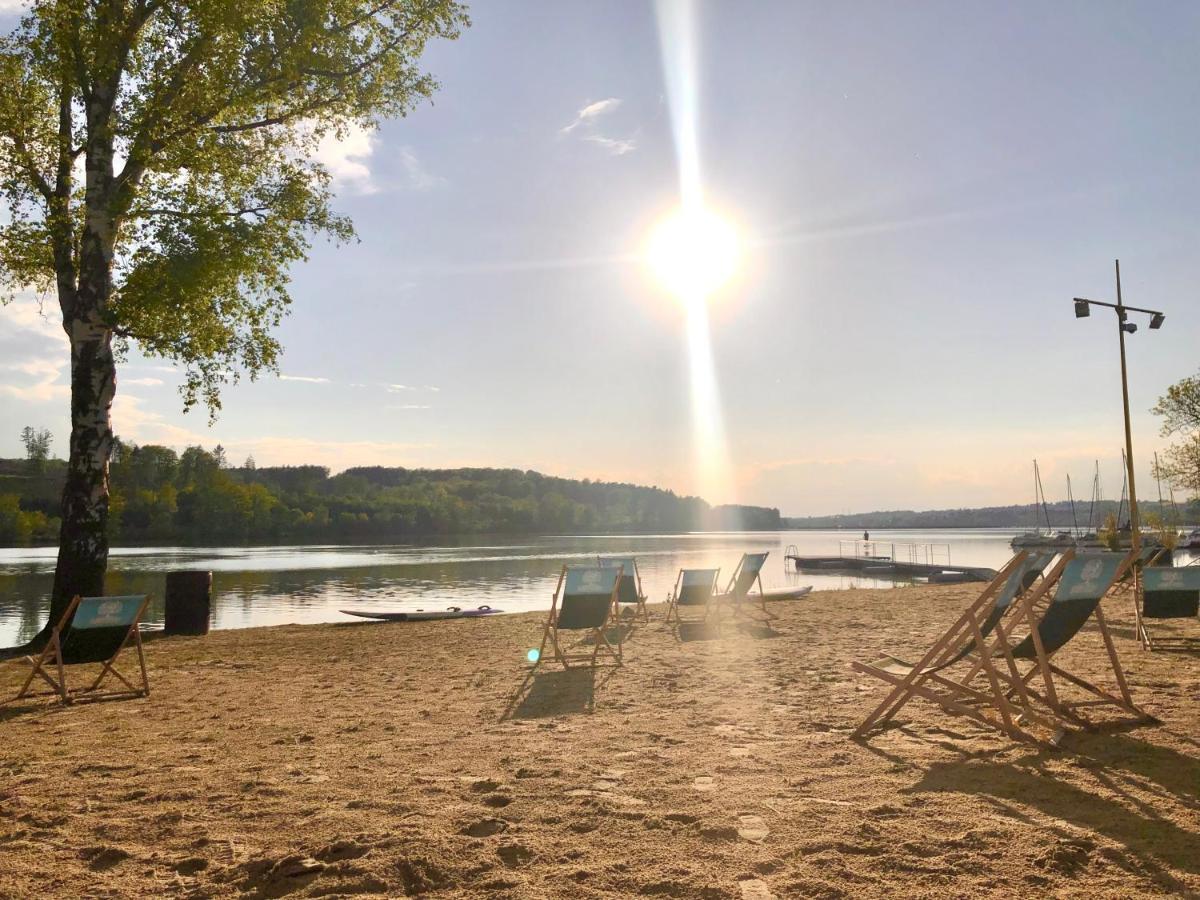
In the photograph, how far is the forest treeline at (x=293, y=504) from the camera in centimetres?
8250

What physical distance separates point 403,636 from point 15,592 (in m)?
20.6

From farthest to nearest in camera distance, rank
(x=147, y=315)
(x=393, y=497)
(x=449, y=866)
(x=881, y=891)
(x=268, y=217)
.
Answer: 1. (x=393, y=497)
2. (x=268, y=217)
3. (x=147, y=315)
4. (x=449, y=866)
5. (x=881, y=891)

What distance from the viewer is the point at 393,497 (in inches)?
4397

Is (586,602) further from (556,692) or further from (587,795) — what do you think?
(587,795)

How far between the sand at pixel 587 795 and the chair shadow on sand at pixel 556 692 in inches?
1.6

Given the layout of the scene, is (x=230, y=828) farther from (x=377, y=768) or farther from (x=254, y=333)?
(x=254, y=333)

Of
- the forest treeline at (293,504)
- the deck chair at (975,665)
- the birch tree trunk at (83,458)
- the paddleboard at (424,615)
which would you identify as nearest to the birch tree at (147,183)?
the birch tree trunk at (83,458)

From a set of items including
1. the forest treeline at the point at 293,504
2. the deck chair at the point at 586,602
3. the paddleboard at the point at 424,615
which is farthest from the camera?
the forest treeline at the point at 293,504

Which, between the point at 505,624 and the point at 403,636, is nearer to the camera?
the point at 403,636

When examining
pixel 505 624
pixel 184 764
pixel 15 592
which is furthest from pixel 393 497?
pixel 184 764

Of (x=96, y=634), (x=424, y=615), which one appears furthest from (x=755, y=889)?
(x=424, y=615)

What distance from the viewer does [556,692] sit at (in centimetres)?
600

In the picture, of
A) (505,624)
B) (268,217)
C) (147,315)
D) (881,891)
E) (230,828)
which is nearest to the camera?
(881,891)

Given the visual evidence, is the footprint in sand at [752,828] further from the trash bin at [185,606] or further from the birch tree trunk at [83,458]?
the trash bin at [185,606]
